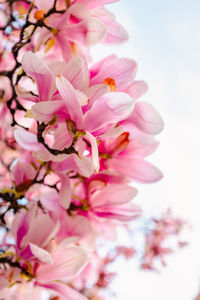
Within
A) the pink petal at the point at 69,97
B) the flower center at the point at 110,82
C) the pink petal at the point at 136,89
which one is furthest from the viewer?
the pink petal at the point at 136,89

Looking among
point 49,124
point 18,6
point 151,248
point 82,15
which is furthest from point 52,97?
point 151,248

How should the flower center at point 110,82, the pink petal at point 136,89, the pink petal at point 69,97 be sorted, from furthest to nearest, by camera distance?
the pink petal at point 136,89
the flower center at point 110,82
the pink petal at point 69,97

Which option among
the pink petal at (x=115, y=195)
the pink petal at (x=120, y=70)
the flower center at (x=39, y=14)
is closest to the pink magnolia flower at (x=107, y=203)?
the pink petal at (x=115, y=195)

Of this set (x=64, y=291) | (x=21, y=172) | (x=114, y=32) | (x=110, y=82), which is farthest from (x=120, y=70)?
(x=64, y=291)

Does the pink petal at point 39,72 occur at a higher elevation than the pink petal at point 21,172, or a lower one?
higher

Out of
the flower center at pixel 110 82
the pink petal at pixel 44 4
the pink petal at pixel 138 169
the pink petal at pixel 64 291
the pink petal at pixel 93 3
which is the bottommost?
the pink petal at pixel 64 291

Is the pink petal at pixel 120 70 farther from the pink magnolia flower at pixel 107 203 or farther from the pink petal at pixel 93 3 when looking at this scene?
the pink magnolia flower at pixel 107 203

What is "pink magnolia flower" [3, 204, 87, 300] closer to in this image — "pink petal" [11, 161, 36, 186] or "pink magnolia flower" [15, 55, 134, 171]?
"pink petal" [11, 161, 36, 186]

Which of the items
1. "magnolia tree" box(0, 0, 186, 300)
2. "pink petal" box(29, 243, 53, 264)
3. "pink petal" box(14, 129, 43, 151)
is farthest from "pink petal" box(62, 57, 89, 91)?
"pink petal" box(29, 243, 53, 264)
